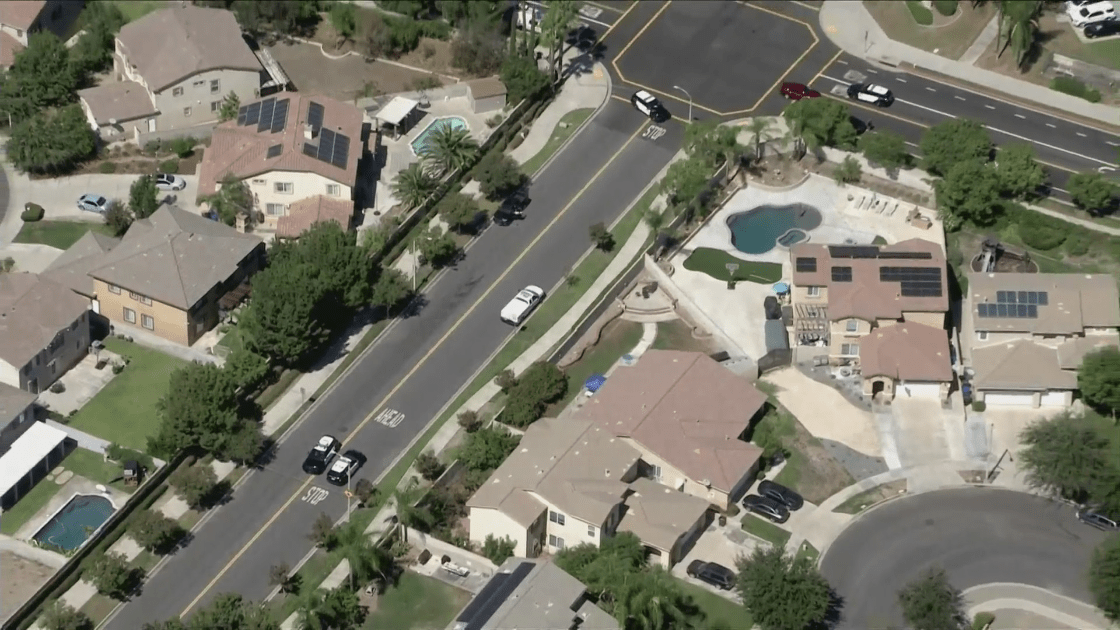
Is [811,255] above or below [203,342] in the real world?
above

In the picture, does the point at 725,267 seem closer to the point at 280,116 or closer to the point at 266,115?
the point at 280,116

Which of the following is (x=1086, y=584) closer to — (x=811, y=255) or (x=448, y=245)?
(x=811, y=255)

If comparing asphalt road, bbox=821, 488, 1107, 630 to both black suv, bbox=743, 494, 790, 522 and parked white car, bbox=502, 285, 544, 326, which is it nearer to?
black suv, bbox=743, 494, 790, 522

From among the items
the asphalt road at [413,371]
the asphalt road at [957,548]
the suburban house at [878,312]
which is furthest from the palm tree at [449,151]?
the asphalt road at [957,548]

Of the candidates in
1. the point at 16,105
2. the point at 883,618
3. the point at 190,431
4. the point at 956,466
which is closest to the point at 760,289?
the point at 956,466

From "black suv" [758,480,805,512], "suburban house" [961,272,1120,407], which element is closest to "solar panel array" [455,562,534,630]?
"black suv" [758,480,805,512]

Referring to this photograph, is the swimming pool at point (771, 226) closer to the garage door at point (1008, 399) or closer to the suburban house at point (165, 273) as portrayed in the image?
the garage door at point (1008, 399)
